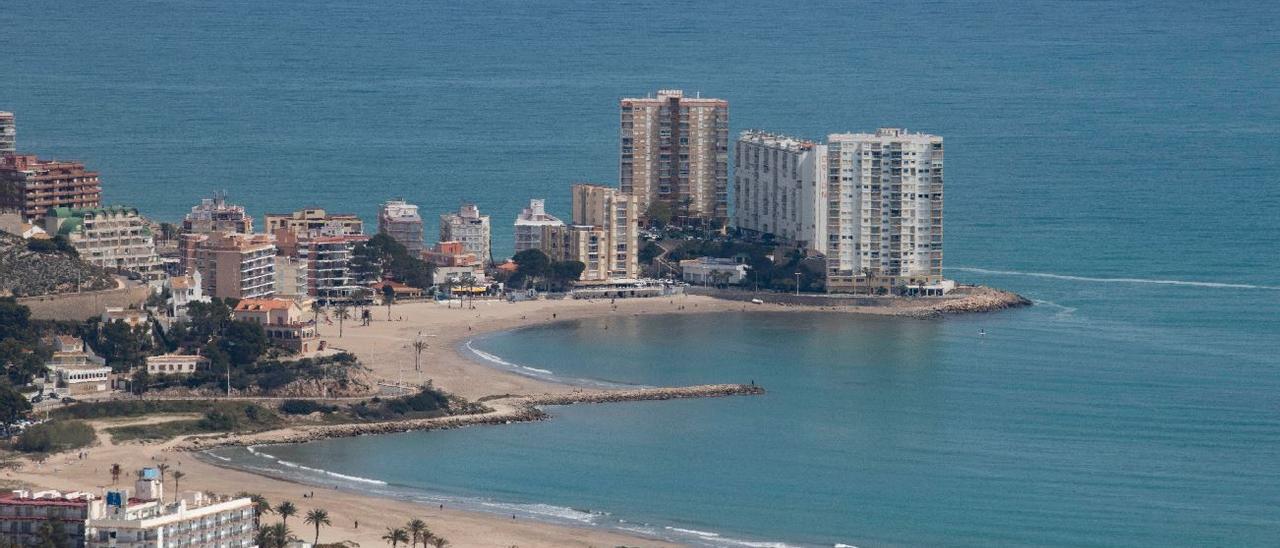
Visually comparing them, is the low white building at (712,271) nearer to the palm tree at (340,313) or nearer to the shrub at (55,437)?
the palm tree at (340,313)

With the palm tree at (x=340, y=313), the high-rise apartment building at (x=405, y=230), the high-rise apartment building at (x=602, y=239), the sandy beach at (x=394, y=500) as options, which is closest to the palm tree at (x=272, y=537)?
the sandy beach at (x=394, y=500)

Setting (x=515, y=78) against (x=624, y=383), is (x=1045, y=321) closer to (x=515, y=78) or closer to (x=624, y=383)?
(x=624, y=383)

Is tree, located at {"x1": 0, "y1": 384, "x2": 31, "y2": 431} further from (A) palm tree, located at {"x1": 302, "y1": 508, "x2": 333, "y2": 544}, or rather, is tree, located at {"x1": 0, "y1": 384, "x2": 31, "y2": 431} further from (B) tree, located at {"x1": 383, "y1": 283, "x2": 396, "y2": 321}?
(B) tree, located at {"x1": 383, "y1": 283, "x2": 396, "y2": 321}

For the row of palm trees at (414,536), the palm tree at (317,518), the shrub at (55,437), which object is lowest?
the row of palm trees at (414,536)

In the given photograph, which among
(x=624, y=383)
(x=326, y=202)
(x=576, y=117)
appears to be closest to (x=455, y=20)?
(x=576, y=117)

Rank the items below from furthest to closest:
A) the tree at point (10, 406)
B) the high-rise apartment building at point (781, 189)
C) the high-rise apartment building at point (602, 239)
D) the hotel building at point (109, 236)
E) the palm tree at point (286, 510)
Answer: the high-rise apartment building at point (781, 189) < the high-rise apartment building at point (602, 239) < the hotel building at point (109, 236) < the tree at point (10, 406) < the palm tree at point (286, 510)

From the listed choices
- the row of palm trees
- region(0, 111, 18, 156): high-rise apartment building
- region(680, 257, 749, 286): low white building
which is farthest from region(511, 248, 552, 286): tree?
the row of palm trees

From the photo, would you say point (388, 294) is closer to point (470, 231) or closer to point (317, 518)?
point (470, 231)
